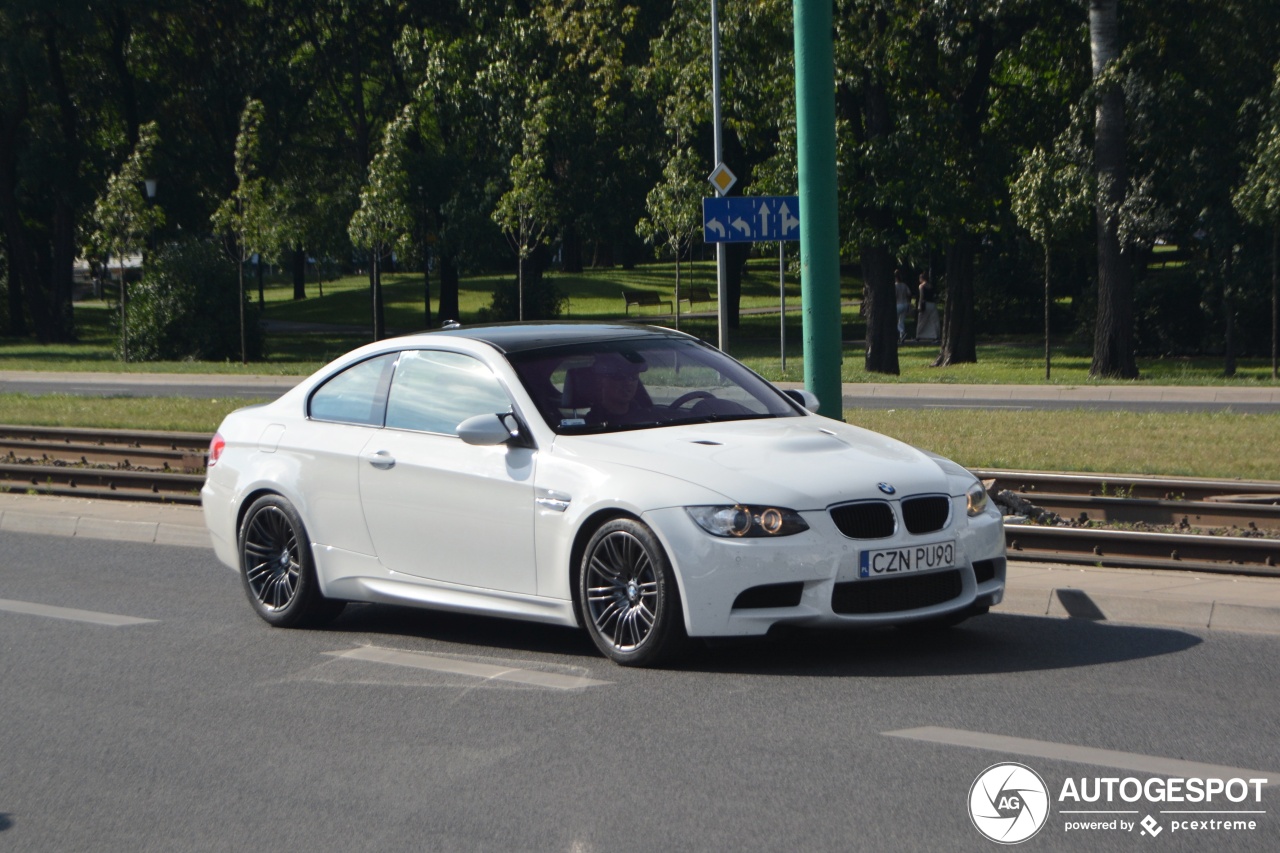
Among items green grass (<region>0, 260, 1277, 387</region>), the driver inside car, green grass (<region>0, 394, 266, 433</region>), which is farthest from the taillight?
green grass (<region>0, 260, 1277, 387</region>)

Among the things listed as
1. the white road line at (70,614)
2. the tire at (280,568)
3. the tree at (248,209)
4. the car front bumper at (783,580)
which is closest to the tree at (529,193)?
the tree at (248,209)

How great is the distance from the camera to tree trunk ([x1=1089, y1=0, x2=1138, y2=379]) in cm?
2627

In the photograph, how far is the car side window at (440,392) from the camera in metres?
7.77

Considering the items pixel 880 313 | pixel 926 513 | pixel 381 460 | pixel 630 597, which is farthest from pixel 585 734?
pixel 880 313

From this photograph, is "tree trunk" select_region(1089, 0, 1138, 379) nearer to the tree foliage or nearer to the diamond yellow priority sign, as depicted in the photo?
the tree foliage

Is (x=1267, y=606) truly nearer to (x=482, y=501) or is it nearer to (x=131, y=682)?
(x=482, y=501)

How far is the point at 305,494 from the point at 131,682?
1527mm

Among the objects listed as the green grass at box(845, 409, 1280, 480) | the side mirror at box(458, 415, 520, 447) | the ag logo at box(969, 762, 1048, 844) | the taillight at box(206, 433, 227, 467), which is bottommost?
the ag logo at box(969, 762, 1048, 844)

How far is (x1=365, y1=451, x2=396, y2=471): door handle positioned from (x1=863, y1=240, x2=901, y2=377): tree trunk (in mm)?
22173

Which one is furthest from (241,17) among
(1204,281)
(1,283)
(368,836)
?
(368,836)

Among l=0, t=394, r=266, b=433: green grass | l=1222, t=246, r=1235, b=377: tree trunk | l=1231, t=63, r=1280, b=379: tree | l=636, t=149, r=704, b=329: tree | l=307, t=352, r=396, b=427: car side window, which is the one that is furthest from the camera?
l=636, t=149, r=704, b=329: tree

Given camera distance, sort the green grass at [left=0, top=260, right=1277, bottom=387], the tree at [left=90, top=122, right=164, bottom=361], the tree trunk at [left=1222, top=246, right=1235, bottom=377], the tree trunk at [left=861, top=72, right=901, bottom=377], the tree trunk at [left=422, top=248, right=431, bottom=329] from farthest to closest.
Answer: the tree trunk at [left=422, top=248, right=431, bottom=329]
the tree at [left=90, top=122, right=164, bottom=361]
the tree trunk at [left=861, top=72, right=901, bottom=377]
the green grass at [left=0, top=260, right=1277, bottom=387]
the tree trunk at [left=1222, top=246, right=1235, bottom=377]

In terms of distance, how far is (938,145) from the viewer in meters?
30.3

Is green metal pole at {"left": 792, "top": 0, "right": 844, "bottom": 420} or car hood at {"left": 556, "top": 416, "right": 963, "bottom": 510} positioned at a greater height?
green metal pole at {"left": 792, "top": 0, "right": 844, "bottom": 420}
